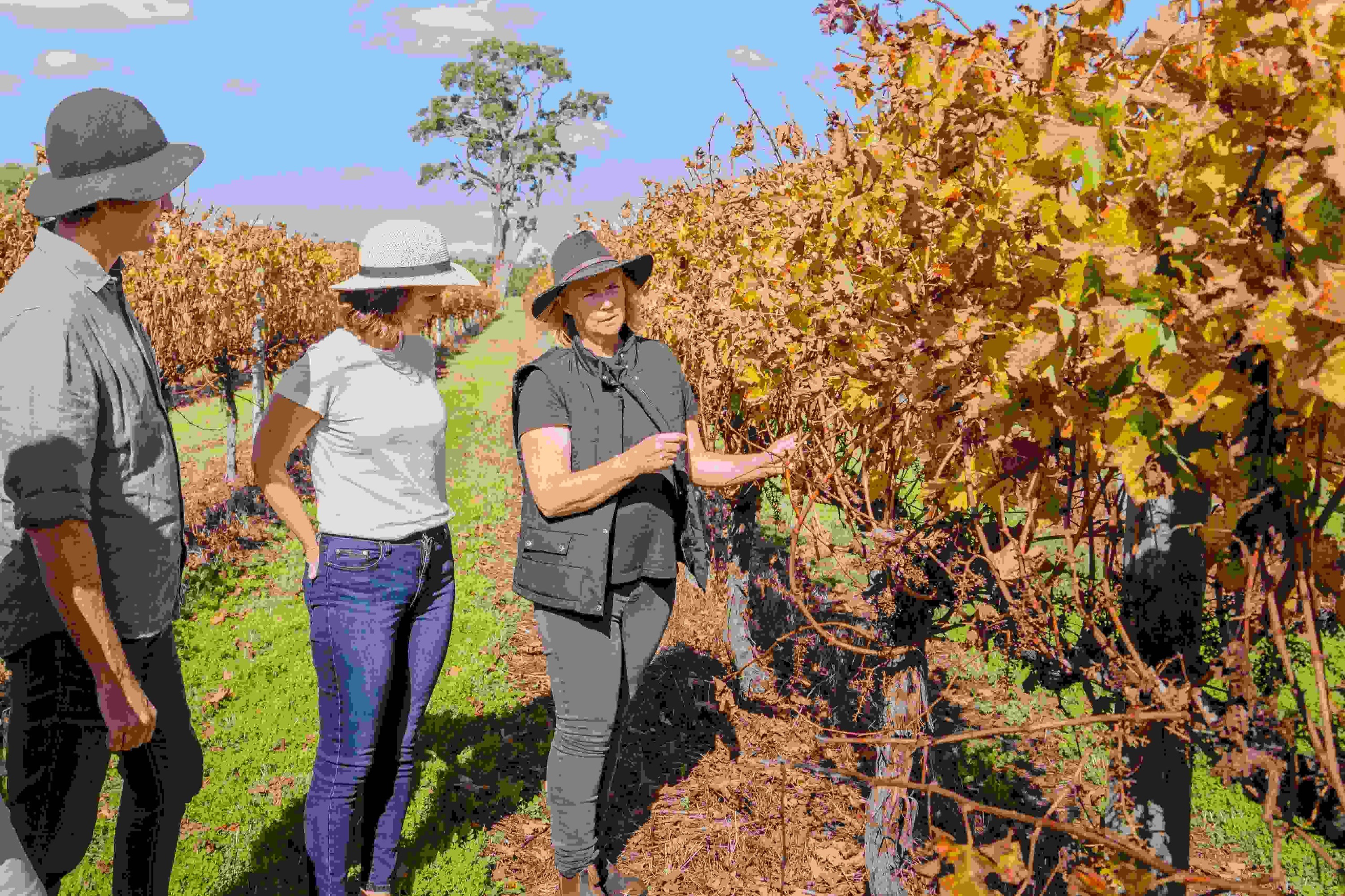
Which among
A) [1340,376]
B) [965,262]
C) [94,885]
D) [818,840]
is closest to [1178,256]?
[1340,376]

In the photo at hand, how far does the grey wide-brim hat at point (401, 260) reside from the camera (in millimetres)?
2660

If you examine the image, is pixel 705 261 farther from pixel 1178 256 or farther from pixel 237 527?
pixel 237 527

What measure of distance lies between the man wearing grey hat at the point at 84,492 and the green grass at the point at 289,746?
4.82 feet

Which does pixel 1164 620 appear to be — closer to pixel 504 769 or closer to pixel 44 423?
pixel 44 423

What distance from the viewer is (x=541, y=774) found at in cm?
438

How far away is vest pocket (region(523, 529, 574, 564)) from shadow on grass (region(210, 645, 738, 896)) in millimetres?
1029

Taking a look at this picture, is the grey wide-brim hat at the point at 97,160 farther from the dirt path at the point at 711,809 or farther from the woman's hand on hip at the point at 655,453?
the dirt path at the point at 711,809

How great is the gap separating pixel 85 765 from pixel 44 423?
36.5 inches

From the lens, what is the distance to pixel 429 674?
2.88m

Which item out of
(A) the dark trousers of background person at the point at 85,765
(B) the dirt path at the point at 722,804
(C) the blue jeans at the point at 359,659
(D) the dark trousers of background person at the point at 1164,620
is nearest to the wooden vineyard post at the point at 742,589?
(B) the dirt path at the point at 722,804

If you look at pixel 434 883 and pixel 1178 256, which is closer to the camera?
pixel 1178 256

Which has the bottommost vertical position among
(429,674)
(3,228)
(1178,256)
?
(429,674)

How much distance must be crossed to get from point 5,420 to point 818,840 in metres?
3.44

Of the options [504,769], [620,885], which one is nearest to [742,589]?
[504,769]
